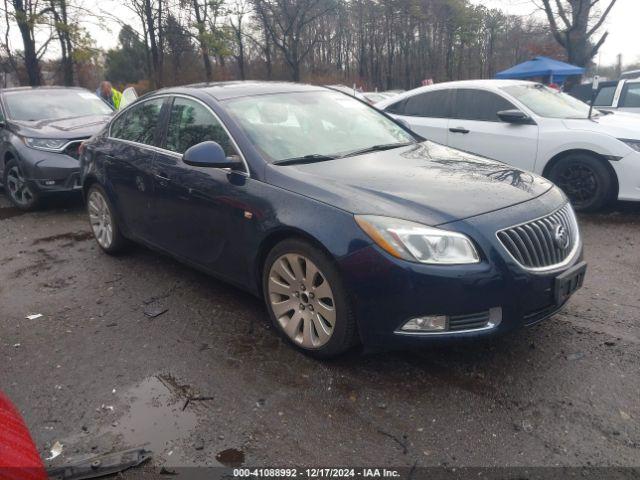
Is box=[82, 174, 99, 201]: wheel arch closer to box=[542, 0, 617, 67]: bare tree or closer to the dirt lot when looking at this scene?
the dirt lot

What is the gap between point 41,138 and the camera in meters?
7.25

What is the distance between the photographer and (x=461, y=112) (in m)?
7.16

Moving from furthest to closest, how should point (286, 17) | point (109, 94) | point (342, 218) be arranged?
point (286, 17) < point (109, 94) < point (342, 218)

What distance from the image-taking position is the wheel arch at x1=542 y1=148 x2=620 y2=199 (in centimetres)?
602

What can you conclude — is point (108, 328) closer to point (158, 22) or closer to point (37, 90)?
point (37, 90)

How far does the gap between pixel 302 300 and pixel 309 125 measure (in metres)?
1.40

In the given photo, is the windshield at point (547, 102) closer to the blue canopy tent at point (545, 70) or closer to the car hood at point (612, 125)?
the car hood at point (612, 125)

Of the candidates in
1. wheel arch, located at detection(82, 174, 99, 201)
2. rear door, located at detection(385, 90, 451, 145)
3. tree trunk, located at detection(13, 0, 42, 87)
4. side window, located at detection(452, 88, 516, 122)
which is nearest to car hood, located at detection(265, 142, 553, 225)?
wheel arch, located at detection(82, 174, 99, 201)

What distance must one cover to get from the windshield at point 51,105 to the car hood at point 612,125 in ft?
22.3

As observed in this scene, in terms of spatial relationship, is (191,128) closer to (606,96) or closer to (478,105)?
(478,105)

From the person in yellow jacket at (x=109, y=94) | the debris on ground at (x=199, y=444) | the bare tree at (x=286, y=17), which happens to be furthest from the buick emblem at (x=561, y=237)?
the bare tree at (x=286, y=17)

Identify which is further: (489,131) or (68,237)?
(489,131)

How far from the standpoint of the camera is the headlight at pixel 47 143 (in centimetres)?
722

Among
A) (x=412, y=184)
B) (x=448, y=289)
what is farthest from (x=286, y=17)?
(x=448, y=289)
